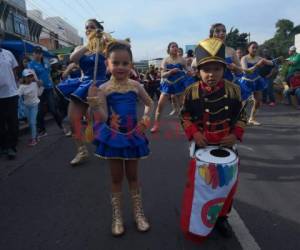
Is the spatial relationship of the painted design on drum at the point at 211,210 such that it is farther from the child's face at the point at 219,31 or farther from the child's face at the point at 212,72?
the child's face at the point at 219,31

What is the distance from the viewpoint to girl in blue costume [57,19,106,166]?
499cm

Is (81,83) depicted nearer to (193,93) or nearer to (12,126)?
(12,126)

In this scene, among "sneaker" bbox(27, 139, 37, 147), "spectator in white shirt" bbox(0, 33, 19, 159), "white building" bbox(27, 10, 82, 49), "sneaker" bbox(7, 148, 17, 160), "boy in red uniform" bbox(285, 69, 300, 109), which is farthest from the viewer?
"white building" bbox(27, 10, 82, 49)

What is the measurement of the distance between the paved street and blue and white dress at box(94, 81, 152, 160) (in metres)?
0.72

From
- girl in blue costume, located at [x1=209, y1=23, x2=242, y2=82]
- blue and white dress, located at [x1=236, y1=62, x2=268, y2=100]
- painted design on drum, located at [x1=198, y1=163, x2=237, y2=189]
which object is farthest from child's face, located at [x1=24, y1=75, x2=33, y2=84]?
painted design on drum, located at [x1=198, y1=163, x2=237, y2=189]

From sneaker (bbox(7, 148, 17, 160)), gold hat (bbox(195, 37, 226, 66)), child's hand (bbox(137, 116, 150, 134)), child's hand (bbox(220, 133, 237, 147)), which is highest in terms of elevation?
gold hat (bbox(195, 37, 226, 66))

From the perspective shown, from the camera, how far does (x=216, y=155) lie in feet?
10.0

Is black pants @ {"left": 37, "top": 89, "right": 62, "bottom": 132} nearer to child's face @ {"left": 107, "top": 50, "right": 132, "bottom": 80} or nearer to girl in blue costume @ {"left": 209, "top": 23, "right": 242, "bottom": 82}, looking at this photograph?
girl in blue costume @ {"left": 209, "top": 23, "right": 242, "bottom": 82}

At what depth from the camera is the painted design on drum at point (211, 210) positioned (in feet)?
9.69

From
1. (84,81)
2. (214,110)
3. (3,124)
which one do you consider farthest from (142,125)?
(3,124)

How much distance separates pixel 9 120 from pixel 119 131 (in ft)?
12.5

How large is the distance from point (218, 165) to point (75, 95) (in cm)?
299

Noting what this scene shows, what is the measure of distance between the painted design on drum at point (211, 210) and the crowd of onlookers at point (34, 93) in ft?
11.3

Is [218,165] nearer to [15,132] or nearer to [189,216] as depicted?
[189,216]
